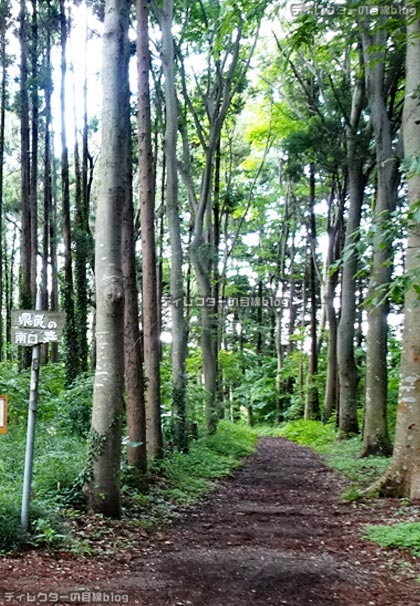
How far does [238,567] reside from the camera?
4.75 m

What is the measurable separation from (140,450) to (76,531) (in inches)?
118

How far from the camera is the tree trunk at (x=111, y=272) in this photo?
609cm

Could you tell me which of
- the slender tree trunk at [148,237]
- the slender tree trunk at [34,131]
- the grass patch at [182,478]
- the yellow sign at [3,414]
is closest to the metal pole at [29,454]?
the yellow sign at [3,414]

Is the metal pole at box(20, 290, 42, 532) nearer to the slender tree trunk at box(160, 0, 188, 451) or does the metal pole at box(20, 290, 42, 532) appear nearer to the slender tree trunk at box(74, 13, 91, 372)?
the slender tree trunk at box(160, 0, 188, 451)

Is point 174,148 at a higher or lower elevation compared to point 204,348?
higher

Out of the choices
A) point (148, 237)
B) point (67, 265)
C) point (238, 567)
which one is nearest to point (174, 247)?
point (148, 237)

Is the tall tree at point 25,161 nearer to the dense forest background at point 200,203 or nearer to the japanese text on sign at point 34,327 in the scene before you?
the dense forest background at point 200,203

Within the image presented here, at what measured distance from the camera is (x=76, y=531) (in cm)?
536

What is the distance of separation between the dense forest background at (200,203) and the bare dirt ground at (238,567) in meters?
1.09

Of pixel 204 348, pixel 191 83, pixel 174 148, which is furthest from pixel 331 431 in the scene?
pixel 191 83

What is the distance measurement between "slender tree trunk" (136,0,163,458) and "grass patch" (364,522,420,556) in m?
5.14

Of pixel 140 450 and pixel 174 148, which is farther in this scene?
pixel 174 148

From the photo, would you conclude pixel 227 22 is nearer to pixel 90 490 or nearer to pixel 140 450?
pixel 90 490

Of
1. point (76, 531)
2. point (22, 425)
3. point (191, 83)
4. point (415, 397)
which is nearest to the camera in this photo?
point (76, 531)
